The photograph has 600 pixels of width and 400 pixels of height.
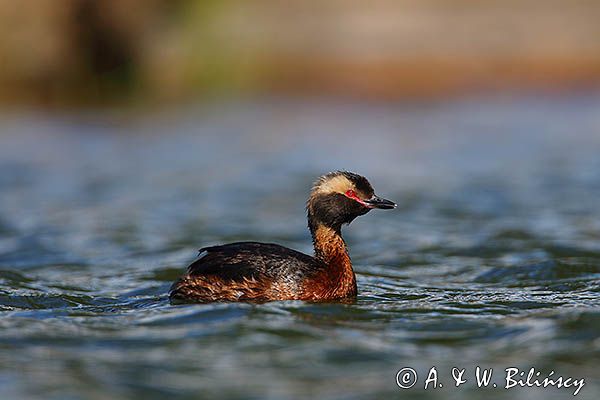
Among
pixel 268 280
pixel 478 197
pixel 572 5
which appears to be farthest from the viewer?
pixel 572 5

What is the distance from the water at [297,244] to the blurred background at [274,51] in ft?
5.58

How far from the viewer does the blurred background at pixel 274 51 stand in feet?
87.9

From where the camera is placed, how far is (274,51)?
102 ft

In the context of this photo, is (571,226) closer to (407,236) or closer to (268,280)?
(407,236)

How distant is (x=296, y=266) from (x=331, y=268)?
404 millimetres

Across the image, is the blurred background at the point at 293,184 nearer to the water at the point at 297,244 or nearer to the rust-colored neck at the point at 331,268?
the water at the point at 297,244

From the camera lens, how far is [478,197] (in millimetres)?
16188

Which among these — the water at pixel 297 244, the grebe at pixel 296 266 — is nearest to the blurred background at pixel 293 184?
the water at pixel 297 244

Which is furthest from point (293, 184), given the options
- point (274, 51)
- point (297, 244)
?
point (274, 51)

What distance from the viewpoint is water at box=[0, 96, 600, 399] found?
753 cm

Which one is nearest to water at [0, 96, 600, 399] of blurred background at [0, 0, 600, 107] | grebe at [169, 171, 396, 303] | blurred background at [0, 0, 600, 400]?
blurred background at [0, 0, 600, 400]

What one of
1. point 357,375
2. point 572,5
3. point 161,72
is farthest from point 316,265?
point 572,5

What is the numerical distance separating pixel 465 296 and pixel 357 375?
2679 mm

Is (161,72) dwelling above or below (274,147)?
above
